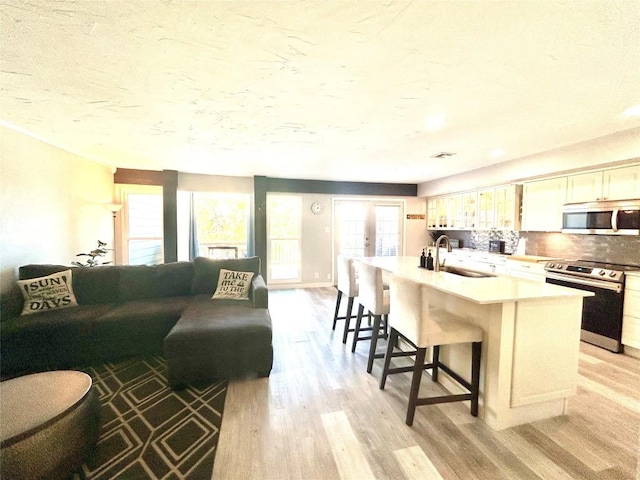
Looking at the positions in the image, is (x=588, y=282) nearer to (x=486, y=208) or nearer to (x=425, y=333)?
(x=486, y=208)

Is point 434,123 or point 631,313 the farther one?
point 631,313

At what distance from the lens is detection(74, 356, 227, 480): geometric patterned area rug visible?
4.91 ft

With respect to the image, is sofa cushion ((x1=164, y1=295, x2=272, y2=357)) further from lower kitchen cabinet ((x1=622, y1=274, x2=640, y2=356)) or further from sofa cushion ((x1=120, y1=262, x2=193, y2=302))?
lower kitchen cabinet ((x1=622, y1=274, x2=640, y2=356))

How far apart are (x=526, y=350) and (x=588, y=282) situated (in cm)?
220

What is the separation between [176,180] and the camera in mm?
5070

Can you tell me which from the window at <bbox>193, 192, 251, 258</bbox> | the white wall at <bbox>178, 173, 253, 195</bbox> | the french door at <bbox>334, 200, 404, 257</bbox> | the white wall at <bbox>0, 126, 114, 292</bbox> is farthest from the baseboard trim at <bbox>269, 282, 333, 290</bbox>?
the white wall at <bbox>0, 126, 114, 292</bbox>

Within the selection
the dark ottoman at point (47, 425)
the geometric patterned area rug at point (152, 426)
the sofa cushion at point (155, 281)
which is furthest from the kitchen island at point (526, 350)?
the sofa cushion at point (155, 281)

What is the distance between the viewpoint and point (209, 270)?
11.2ft

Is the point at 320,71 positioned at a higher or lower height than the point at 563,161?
higher

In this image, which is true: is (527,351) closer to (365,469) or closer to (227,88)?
(365,469)

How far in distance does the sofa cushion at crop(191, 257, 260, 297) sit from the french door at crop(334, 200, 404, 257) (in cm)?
284

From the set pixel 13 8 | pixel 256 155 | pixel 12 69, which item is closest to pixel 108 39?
pixel 13 8

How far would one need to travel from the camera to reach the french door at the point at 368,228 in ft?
19.7

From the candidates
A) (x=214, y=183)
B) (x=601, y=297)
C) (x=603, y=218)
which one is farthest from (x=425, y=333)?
(x=214, y=183)
